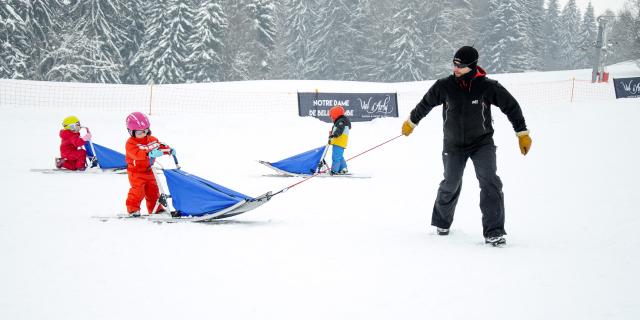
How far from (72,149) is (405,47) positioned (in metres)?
40.3

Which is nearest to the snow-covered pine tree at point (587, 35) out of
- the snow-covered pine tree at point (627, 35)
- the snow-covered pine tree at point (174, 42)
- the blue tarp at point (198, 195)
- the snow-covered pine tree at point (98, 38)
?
the snow-covered pine tree at point (627, 35)

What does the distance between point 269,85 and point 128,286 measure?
983 inches

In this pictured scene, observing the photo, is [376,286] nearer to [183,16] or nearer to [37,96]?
[37,96]

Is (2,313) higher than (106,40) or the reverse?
the reverse

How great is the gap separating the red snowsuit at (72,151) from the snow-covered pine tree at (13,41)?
26.6 metres

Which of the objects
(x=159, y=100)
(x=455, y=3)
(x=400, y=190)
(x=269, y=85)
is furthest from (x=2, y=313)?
(x=455, y=3)

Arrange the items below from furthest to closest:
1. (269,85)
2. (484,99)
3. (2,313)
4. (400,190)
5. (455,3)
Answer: (455,3) → (269,85) → (400,190) → (484,99) → (2,313)

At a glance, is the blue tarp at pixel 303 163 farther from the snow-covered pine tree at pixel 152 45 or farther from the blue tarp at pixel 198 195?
the snow-covered pine tree at pixel 152 45

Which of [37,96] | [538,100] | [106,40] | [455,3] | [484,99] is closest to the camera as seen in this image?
[484,99]

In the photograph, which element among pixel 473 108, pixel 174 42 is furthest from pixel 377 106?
pixel 174 42

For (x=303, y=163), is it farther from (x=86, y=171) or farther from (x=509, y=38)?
(x=509, y=38)

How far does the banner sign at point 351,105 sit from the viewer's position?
67.0ft

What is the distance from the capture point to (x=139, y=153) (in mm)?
6219

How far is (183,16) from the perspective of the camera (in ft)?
134
